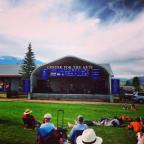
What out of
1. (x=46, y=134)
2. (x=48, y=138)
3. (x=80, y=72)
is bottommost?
(x=48, y=138)

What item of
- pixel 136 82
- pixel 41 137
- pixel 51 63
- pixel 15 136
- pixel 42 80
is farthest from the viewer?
pixel 136 82

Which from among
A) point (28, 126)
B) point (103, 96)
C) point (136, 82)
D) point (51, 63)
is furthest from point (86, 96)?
point (136, 82)

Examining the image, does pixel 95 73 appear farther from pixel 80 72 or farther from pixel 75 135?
pixel 75 135

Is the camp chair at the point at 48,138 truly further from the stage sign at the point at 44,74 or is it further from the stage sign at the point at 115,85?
the stage sign at the point at 44,74

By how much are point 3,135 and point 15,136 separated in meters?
0.58

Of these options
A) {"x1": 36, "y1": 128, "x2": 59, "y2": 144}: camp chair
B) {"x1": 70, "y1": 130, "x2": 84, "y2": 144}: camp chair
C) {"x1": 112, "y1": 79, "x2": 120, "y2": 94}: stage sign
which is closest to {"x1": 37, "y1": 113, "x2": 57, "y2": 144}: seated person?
{"x1": 36, "y1": 128, "x2": 59, "y2": 144}: camp chair

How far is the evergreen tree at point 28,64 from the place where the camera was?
189 ft

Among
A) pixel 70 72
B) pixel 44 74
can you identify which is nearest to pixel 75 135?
pixel 70 72

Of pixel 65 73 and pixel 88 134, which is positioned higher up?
pixel 65 73

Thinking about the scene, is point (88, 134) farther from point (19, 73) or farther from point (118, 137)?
point (19, 73)

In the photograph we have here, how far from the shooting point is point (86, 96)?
41.6 meters

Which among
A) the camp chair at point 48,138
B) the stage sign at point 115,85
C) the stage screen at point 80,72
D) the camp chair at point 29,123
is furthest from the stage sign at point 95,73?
the camp chair at point 48,138

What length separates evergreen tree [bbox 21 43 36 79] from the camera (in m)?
57.5

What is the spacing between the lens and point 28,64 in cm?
6066
